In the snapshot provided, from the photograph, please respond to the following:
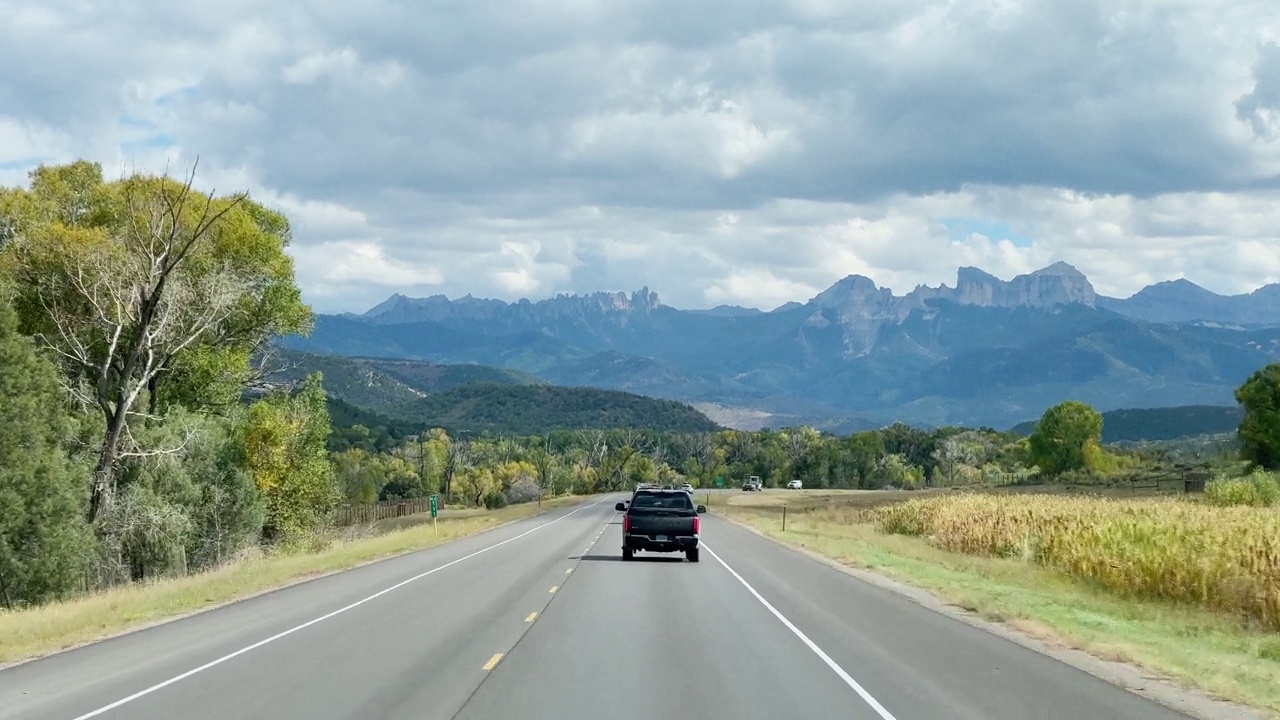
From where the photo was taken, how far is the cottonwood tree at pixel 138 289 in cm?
3616

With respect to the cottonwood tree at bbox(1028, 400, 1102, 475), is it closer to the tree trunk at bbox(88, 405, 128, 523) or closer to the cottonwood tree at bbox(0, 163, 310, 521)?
the cottonwood tree at bbox(0, 163, 310, 521)

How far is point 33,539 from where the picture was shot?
1291 inches

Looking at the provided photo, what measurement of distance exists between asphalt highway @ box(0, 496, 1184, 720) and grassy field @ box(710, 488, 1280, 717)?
1.40m

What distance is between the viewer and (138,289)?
36.0 metres

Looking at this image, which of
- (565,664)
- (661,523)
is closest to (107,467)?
(661,523)

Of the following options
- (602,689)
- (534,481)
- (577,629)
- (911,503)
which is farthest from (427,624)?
(534,481)

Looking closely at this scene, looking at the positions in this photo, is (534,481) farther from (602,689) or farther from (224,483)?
(602,689)

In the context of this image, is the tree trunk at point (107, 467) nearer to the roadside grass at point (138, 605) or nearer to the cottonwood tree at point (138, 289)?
the cottonwood tree at point (138, 289)

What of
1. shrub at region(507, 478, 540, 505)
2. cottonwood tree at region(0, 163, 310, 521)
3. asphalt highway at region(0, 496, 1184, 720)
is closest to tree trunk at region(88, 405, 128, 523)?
cottonwood tree at region(0, 163, 310, 521)

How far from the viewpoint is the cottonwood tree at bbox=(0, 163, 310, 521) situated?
36.2m

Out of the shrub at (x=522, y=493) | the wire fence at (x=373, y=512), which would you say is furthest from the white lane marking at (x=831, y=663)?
the shrub at (x=522, y=493)

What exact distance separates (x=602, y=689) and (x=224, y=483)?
118 ft

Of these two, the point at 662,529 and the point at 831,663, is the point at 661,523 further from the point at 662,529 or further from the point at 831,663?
the point at 831,663

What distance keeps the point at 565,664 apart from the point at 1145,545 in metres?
18.5
